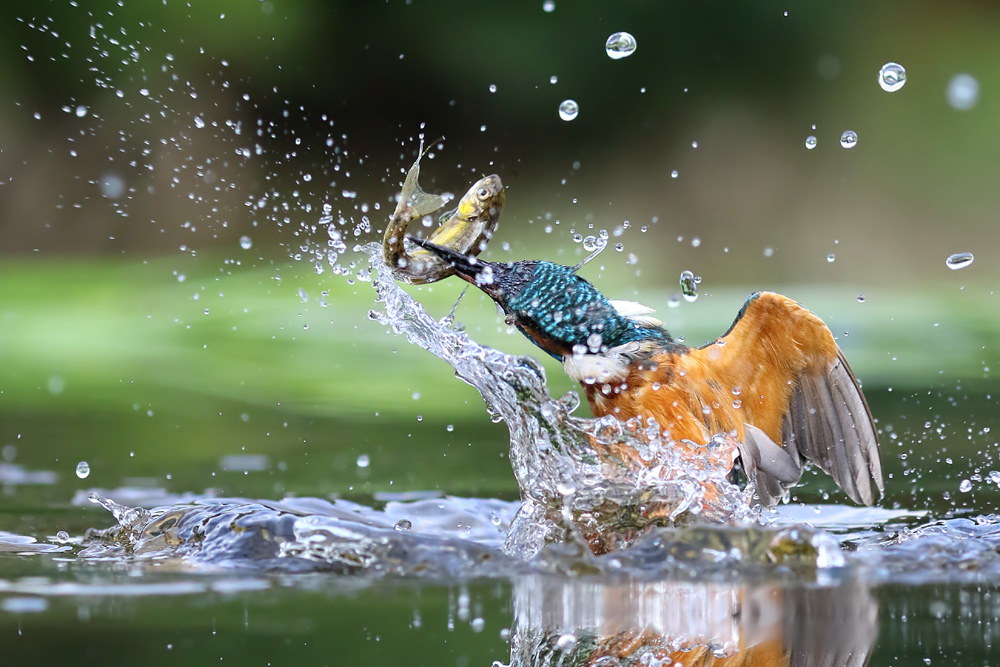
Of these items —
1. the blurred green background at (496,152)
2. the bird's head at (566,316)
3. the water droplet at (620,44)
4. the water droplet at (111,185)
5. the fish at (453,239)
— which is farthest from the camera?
the water droplet at (111,185)

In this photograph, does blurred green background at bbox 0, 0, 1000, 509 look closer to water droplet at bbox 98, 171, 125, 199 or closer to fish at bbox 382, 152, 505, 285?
water droplet at bbox 98, 171, 125, 199

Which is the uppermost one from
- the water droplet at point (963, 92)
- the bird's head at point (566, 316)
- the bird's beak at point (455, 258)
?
the water droplet at point (963, 92)

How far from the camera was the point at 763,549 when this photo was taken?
1998 mm

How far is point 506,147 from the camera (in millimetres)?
10258

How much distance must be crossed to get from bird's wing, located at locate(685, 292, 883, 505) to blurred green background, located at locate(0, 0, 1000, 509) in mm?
5409

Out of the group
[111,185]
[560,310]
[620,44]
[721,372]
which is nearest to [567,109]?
[620,44]

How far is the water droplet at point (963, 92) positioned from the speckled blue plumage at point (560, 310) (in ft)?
26.8

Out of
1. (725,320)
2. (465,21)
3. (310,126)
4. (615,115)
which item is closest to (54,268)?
(310,126)

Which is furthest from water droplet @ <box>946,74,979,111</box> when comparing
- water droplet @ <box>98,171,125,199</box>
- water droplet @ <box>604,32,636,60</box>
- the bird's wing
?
the bird's wing

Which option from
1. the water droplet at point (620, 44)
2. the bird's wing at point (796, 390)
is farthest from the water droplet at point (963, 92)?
the bird's wing at point (796, 390)

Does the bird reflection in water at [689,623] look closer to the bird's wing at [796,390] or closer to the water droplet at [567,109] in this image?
the bird's wing at [796,390]

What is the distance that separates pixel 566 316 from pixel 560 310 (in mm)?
24

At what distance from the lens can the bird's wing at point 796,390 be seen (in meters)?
2.88

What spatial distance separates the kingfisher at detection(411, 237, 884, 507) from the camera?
2.81 m
